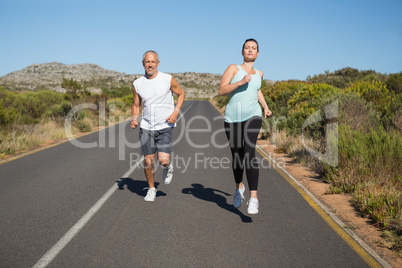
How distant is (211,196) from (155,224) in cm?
161

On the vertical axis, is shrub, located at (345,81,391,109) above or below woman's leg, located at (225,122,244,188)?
above

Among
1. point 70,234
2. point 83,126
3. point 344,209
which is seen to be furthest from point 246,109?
point 83,126

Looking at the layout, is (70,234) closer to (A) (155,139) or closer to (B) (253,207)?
(A) (155,139)

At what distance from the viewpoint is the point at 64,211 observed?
515 cm

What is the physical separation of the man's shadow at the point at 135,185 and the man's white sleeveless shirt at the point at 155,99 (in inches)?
58.6

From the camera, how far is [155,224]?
4.63 meters

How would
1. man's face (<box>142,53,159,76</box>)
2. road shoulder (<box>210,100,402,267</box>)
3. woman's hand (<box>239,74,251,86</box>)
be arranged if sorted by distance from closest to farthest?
road shoulder (<box>210,100,402,267</box>)
woman's hand (<box>239,74,251,86</box>)
man's face (<box>142,53,159,76</box>)

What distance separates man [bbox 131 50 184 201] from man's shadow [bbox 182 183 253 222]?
1006mm

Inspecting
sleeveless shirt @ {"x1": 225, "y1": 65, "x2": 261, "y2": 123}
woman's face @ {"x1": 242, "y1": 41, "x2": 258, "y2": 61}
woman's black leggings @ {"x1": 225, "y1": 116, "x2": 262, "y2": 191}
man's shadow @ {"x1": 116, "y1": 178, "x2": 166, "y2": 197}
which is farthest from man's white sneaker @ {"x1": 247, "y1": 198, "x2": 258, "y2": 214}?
man's shadow @ {"x1": 116, "y1": 178, "x2": 166, "y2": 197}

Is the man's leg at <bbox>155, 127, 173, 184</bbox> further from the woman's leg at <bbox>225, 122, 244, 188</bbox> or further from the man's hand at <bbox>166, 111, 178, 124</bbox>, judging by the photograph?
the woman's leg at <bbox>225, 122, 244, 188</bbox>

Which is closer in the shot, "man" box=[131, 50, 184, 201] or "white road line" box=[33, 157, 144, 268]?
"white road line" box=[33, 157, 144, 268]

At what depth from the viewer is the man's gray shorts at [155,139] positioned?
210 inches

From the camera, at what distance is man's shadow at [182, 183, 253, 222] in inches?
203

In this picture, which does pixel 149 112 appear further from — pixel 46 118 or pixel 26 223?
pixel 46 118
